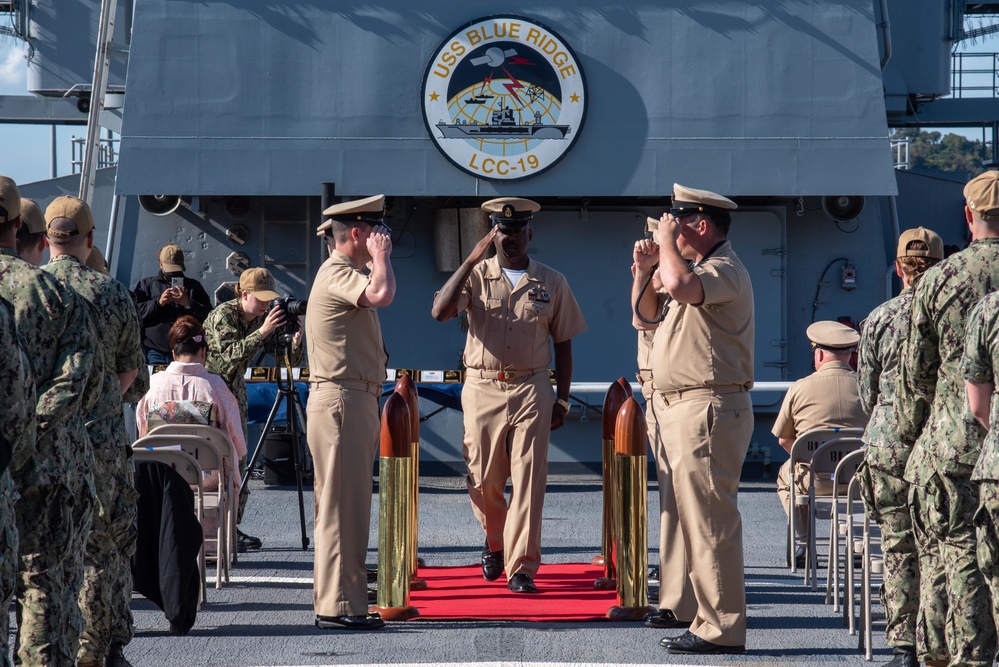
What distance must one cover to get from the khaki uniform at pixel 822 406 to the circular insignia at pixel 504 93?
4715 mm

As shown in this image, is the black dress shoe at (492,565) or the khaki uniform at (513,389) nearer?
the khaki uniform at (513,389)

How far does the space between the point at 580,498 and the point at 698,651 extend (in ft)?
17.6

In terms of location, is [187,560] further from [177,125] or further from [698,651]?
[177,125]

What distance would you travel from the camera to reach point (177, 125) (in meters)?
11.8

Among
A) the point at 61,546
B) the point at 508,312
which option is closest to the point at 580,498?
the point at 508,312

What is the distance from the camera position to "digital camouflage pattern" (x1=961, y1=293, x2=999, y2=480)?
3.95m

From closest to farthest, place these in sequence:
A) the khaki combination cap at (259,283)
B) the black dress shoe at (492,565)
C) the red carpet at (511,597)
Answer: the red carpet at (511,597) < the black dress shoe at (492,565) < the khaki combination cap at (259,283)

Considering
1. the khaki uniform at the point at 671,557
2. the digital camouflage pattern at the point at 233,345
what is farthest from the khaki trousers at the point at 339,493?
the digital camouflage pattern at the point at 233,345

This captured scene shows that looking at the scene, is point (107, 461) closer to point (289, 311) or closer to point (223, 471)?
point (223, 471)

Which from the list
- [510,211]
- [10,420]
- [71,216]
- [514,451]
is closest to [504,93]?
[510,211]

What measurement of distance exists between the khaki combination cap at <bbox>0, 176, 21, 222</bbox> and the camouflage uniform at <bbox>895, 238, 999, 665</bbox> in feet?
10.1

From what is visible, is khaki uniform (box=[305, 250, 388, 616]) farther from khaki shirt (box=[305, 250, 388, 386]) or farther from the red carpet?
the red carpet

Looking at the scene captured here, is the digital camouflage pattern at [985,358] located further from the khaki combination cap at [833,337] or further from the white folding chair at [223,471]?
the white folding chair at [223,471]

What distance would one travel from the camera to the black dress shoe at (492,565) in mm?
7371
